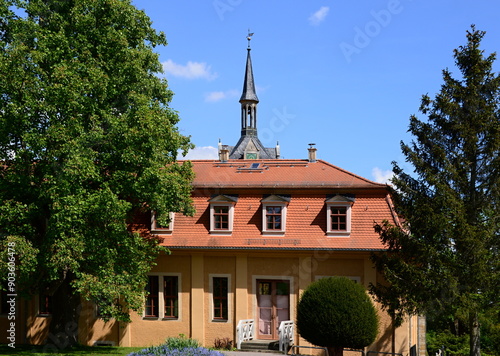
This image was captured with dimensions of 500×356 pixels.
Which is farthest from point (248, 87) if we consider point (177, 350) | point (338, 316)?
point (177, 350)

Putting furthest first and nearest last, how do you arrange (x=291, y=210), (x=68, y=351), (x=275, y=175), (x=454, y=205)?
(x=275, y=175) → (x=291, y=210) → (x=68, y=351) → (x=454, y=205)

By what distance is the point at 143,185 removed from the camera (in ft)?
73.6

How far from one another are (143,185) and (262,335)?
28.1 feet

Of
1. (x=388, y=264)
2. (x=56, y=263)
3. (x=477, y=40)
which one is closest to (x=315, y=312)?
(x=388, y=264)

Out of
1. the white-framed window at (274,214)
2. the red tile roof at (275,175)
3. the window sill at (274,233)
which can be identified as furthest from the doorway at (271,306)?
the red tile roof at (275,175)

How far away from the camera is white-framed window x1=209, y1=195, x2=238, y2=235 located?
2678cm

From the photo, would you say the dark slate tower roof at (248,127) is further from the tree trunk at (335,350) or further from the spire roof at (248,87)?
the tree trunk at (335,350)

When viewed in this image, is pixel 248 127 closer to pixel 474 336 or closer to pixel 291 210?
pixel 291 210

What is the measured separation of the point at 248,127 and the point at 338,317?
226ft

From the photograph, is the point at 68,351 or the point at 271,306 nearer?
the point at 68,351

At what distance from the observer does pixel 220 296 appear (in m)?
26.9

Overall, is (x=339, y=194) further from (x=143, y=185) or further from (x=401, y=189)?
(x=143, y=185)

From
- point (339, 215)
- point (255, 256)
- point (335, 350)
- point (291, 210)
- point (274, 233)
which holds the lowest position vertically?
point (335, 350)

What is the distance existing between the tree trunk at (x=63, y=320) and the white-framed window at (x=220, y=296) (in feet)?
Answer: 18.2
